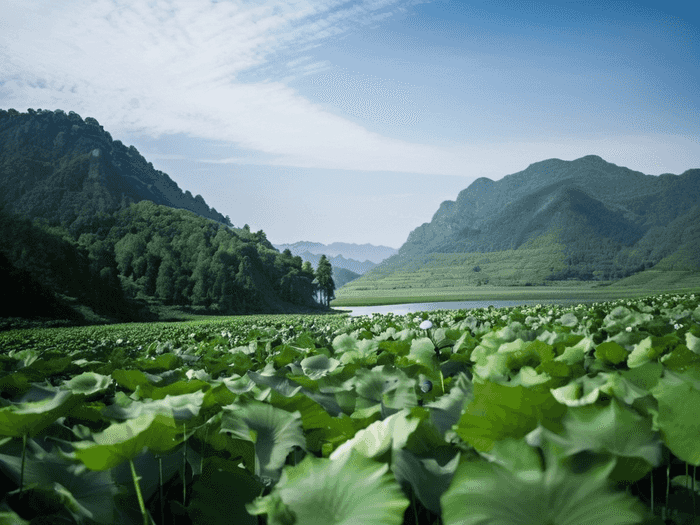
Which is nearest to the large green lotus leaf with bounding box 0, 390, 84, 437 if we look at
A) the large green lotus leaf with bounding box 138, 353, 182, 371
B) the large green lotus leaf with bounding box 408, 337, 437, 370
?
the large green lotus leaf with bounding box 408, 337, 437, 370

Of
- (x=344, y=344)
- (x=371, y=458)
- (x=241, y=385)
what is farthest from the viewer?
(x=344, y=344)

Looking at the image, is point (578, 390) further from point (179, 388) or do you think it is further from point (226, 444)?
point (179, 388)

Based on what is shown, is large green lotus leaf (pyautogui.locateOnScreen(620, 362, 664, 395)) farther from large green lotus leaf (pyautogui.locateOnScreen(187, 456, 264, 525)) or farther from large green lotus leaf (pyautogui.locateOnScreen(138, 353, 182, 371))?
large green lotus leaf (pyautogui.locateOnScreen(138, 353, 182, 371))

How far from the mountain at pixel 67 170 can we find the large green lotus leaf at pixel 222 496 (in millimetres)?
115699

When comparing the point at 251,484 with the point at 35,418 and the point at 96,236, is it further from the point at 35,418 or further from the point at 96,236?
the point at 96,236

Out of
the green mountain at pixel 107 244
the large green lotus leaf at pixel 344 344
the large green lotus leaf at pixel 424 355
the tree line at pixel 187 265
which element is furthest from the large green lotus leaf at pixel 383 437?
the tree line at pixel 187 265

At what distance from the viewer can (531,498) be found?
509 mm

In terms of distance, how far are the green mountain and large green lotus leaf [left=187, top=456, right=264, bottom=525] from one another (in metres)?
37.3

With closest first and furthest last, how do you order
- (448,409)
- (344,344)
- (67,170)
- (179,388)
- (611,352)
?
1. (448,409)
2. (179,388)
3. (611,352)
4. (344,344)
5. (67,170)

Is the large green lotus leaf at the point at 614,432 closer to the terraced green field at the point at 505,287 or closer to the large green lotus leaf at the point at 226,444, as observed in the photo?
the large green lotus leaf at the point at 226,444

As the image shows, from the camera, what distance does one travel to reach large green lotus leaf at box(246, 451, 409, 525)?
58 cm

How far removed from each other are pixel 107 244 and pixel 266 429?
100 m

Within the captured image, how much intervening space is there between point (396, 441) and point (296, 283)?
92494 millimetres

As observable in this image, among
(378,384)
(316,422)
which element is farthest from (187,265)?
(316,422)
